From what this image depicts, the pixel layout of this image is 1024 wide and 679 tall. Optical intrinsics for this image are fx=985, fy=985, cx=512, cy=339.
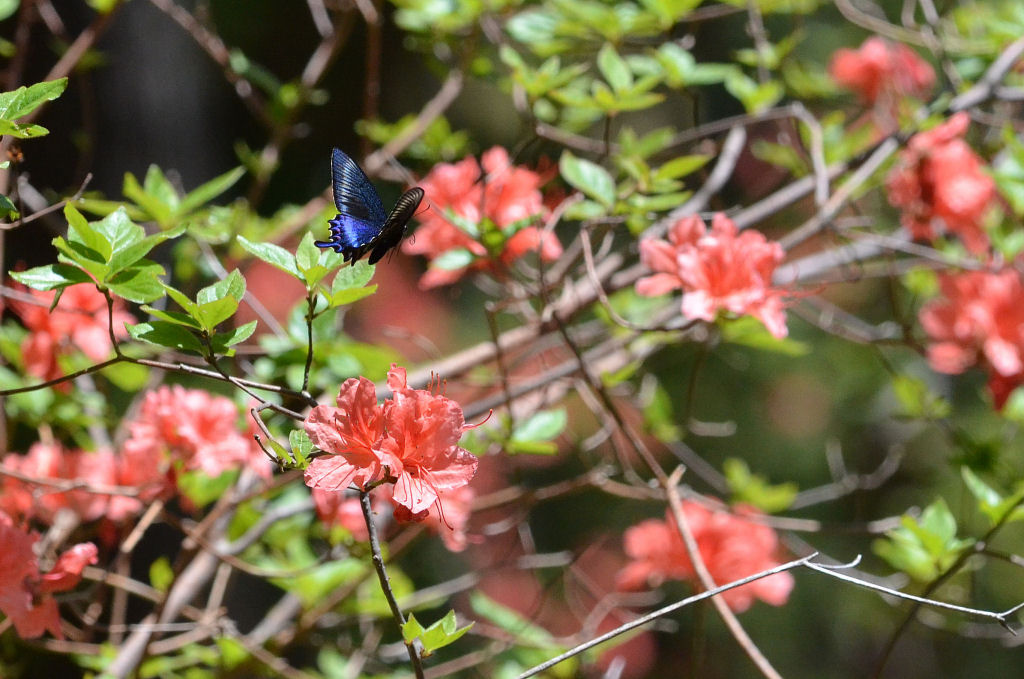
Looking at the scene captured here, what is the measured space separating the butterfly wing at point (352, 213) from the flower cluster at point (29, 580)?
0.32 meters

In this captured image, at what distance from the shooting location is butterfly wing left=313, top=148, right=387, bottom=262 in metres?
0.61

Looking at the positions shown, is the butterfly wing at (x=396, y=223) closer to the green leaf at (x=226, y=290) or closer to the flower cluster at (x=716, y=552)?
the green leaf at (x=226, y=290)

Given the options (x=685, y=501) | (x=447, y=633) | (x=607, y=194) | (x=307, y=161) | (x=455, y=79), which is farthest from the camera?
(x=307, y=161)

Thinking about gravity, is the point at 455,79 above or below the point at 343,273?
below

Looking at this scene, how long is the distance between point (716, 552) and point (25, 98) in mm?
880

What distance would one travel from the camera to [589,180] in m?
0.93

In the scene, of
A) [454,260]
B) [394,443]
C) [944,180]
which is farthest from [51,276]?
[944,180]

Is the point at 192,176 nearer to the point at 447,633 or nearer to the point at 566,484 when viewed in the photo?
the point at 566,484

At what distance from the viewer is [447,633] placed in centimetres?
60

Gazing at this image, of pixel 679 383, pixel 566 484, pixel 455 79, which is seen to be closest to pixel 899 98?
pixel 455 79

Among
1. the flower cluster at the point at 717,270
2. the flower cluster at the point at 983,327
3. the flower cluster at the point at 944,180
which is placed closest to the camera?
the flower cluster at the point at 717,270

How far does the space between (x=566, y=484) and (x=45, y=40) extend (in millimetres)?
1099

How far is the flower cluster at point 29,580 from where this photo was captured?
0.71 meters

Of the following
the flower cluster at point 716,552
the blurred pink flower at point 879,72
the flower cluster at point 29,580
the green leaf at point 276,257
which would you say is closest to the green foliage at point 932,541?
the flower cluster at point 716,552
